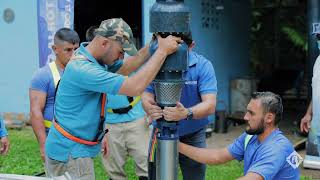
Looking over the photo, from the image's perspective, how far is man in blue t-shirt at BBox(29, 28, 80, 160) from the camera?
4.37m

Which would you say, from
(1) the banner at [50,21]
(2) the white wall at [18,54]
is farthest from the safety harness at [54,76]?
(2) the white wall at [18,54]

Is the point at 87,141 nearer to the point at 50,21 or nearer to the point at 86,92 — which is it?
the point at 86,92

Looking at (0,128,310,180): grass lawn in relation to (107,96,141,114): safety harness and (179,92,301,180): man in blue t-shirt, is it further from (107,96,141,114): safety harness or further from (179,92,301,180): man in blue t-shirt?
(179,92,301,180): man in blue t-shirt

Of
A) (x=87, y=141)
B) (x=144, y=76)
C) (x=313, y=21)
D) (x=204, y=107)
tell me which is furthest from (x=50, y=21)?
(x=144, y=76)

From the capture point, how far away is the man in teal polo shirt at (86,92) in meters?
3.27

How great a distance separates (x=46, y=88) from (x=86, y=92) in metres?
1.06

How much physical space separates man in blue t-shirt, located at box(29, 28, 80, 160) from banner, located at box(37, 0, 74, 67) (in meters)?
1.78

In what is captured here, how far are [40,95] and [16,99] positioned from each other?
5.22m

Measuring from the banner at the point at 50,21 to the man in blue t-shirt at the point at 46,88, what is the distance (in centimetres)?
178

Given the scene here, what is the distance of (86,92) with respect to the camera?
11.3ft

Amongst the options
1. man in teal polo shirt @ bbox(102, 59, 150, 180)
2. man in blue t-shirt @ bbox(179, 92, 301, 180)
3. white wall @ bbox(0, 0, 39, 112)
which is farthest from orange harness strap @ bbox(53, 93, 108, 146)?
white wall @ bbox(0, 0, 39, 112)

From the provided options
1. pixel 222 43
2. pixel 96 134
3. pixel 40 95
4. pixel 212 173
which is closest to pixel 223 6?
pixel 222 43

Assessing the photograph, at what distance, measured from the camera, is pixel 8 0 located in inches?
369

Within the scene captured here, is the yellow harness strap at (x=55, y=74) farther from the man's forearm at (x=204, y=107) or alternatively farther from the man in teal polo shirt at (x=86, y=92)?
the man's forearm at (x=204, y=107)
